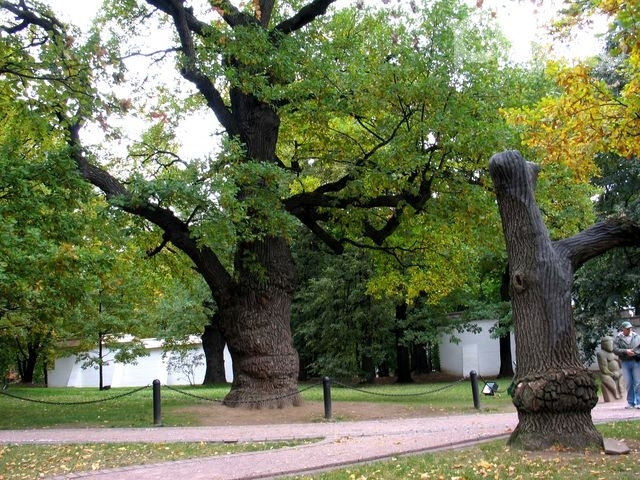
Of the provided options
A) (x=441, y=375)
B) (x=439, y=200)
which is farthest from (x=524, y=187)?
(x=441, y=375)

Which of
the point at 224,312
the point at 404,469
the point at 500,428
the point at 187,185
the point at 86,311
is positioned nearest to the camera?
the point at 404,469

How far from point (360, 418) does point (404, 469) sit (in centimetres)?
677

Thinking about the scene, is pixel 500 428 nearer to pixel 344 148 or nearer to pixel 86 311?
pixel 344 148

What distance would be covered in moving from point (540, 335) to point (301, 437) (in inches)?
165

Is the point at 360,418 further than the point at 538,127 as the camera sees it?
Yes

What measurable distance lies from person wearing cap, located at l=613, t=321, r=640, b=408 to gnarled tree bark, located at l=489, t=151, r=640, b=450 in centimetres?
534

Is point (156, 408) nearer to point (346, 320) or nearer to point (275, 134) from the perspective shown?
point (275, 134)

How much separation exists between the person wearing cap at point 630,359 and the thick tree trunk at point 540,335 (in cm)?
584

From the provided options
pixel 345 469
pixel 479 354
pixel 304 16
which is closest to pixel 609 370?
pixel 345 469

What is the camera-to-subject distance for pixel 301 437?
1038 centimetres

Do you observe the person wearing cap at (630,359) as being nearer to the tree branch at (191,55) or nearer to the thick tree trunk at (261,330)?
the thick tree trunk at (261,330)

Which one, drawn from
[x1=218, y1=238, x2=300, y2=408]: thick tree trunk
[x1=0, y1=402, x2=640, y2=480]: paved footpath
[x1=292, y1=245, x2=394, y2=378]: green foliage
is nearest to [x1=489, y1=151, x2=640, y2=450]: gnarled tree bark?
[x1=0, y1=402, x2=640, y2=480]: paved footpath

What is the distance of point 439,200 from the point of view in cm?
1650

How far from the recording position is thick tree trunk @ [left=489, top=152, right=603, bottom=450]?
787cm
